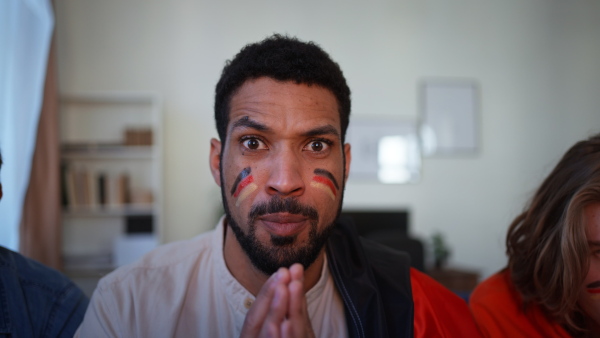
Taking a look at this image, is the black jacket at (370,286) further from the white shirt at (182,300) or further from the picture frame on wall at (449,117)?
the picture frame on wall at (449,117)

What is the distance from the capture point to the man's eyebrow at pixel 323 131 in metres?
1.10

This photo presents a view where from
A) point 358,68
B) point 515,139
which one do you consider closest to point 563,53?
point 515,139

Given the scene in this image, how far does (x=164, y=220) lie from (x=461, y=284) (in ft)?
7.85

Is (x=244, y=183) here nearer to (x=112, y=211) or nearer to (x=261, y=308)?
(x=261, y=308)

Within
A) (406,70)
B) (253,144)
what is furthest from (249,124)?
(406,70)

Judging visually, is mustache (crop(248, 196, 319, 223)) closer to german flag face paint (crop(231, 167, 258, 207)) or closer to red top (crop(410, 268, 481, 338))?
german flag face paint (crop(231, 167, 258, 207))

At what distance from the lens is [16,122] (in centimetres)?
277

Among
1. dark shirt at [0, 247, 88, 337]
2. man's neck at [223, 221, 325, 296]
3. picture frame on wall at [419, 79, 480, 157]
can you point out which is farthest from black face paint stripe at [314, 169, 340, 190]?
picture frame on wall at [419, 79, 480, 157]

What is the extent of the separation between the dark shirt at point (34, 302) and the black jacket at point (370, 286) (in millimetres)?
741

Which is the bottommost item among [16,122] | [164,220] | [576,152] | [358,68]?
[164,220]

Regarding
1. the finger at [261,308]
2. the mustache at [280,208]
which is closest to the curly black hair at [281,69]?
the mustache at [280,208]

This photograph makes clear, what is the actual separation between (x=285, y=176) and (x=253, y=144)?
136 mm

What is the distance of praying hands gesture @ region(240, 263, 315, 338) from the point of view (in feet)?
2.84

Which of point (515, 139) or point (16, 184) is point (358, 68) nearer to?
point (515, 139)
